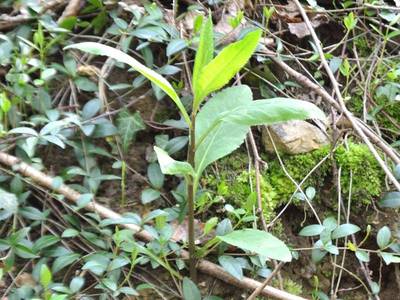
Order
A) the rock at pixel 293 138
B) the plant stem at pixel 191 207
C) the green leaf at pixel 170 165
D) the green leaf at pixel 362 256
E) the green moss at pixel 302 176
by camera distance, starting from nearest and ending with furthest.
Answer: the green leaf at pixel 170 165, the plant stem at pixel 191 207, the green leaf at pixel 362 256, the green moss at pixel 302 176, the rock at pixel 293 138

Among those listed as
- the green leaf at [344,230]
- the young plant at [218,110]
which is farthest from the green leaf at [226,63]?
the green leaf at [344,230]

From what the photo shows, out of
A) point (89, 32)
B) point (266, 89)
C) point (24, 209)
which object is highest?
point (89, 32)

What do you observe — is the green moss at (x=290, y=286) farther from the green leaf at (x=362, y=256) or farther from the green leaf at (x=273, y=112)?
the green leaf at (x=273, y=112)

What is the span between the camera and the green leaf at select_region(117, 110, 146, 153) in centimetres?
141

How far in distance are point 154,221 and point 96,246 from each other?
0.17m

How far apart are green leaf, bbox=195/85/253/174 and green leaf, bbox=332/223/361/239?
0.38m

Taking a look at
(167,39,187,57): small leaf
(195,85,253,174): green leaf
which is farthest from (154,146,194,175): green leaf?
(167,39,187,57): small leaf

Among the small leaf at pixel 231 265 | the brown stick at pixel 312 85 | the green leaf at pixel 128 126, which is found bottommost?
the small leaf at pixel 231 265

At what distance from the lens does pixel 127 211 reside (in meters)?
1.35

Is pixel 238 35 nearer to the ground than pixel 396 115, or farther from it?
farther from it

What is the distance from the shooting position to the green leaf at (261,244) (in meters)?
1.00

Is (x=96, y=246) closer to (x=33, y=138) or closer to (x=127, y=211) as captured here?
(x=127, y=211)

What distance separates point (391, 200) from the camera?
1367 mm

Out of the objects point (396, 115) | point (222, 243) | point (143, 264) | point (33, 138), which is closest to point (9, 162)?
point (33, 138)
